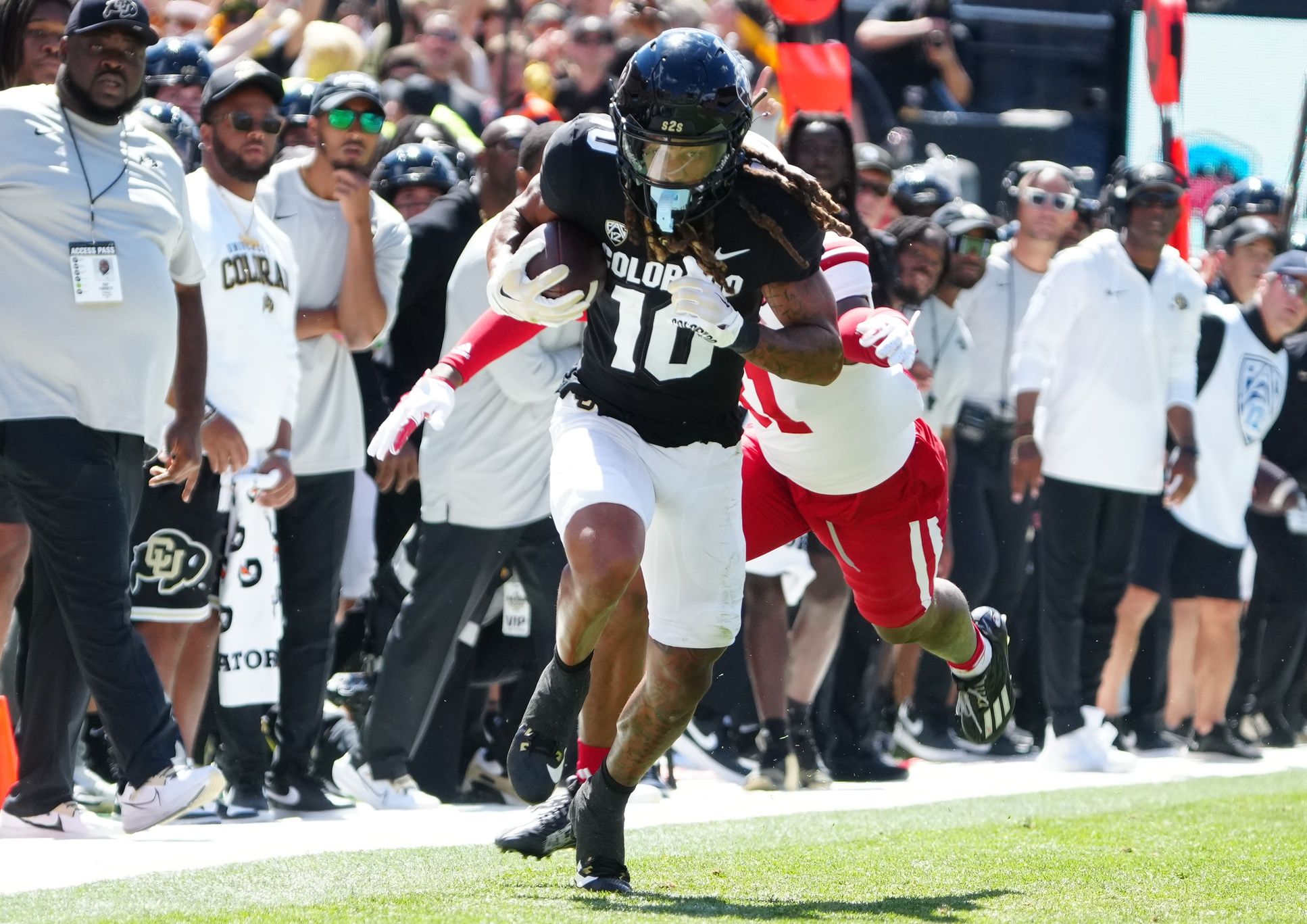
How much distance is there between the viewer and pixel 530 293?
15.9ft

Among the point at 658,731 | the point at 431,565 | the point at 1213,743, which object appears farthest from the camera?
the point at 1213,743

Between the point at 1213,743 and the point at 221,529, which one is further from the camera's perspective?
the point at 1213,743

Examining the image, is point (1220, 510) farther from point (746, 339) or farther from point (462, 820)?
point (746, 339)

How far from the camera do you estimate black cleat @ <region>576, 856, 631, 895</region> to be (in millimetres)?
5176

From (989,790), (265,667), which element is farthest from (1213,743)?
(265,667)

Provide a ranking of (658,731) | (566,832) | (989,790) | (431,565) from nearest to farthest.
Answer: (658,731) < (566,832) < (431,565) < (989,790)

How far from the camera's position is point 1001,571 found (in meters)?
9.38

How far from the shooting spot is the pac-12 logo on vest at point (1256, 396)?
9.96 m

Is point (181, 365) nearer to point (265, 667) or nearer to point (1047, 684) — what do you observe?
point (265, 667)

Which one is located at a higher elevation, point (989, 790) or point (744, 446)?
point (744, 446)

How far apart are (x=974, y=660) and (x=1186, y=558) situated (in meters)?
3.86

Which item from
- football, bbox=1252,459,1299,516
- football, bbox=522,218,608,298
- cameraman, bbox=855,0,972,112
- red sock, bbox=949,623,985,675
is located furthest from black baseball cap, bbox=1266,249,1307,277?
football, bbox=522,218,608,298

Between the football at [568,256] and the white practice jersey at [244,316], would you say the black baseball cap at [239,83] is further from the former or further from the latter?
the football at [568,256]

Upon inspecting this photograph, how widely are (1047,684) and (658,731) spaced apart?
14.0 feet
